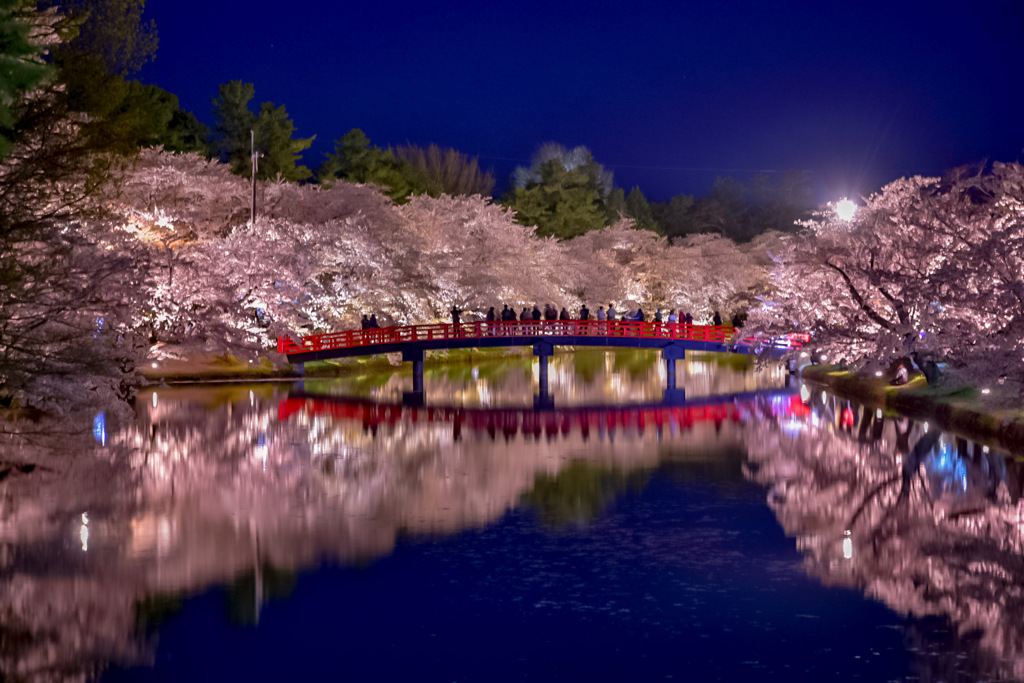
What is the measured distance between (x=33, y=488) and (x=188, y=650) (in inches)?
423

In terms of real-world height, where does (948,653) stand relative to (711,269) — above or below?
below

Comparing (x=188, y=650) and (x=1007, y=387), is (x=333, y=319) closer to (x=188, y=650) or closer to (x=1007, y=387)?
(x=1007, y=387)

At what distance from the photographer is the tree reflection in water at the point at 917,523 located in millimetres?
12820

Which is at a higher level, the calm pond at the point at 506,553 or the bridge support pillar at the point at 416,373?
the bridge support pillar at the point at 416,373

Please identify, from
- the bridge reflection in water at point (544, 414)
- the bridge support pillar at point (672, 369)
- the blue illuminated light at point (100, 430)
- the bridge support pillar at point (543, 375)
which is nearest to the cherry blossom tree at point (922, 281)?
the bridge reflection in water at point (544, 414)

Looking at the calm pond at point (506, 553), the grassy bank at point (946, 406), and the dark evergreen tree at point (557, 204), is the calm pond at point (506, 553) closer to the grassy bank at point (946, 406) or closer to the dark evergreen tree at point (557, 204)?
the grassy bank at point (946, 406)

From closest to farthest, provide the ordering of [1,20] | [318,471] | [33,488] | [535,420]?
[1,20] → [33,488] → [318,471] → [535,420]

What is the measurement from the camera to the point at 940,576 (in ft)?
49.6

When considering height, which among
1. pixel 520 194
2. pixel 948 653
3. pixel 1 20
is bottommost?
pixel 948 653

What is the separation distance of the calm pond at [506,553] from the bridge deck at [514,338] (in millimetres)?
13210

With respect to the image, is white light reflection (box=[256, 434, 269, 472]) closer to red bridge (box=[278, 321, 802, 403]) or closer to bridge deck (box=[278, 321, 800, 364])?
red bridge (box=[278, 321, 802, 403])

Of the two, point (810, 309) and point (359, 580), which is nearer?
point (359, 580)

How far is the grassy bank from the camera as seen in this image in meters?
26.2

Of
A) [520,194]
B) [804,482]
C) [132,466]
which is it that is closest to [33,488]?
[132,466]
